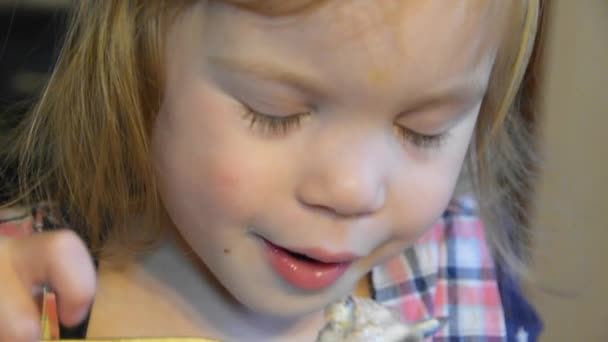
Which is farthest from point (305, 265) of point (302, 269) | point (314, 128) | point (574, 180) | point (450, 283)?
point (574, 180)

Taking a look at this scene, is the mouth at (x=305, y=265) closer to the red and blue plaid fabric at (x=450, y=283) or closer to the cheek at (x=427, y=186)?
the cheek at (x=427, y=186)

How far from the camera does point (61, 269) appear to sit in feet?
1.51

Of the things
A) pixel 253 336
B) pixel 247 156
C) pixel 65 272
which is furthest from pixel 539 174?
pixel 65 272

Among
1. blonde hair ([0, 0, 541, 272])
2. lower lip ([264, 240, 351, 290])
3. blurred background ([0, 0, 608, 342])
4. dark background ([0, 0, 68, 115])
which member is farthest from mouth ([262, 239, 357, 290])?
blurred background ([0, 0, 608, 342])

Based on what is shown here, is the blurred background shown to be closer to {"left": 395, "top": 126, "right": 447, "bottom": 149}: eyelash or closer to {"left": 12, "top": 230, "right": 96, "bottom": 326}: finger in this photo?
{"left": 395, "top": 126, "right": 447, "bottom": 149}: eyelash

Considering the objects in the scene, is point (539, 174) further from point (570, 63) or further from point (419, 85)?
point (419, 85)

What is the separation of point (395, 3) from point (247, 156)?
0.44ft

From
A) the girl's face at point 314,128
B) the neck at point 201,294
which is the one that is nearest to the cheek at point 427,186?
the girl's face at point 314,128

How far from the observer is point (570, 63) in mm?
1017

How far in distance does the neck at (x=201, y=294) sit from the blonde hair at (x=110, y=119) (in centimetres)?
2

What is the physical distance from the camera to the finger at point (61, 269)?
1.51ft

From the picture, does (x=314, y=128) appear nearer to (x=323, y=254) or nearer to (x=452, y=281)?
(x=323, y=254)

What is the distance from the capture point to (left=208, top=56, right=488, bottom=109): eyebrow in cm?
51

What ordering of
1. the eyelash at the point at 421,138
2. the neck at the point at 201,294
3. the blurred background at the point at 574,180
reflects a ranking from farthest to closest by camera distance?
1. the blurred background at the point at 574,180
2. the neck at the point at 201,294
3. the eyelash at the point at 421,138
